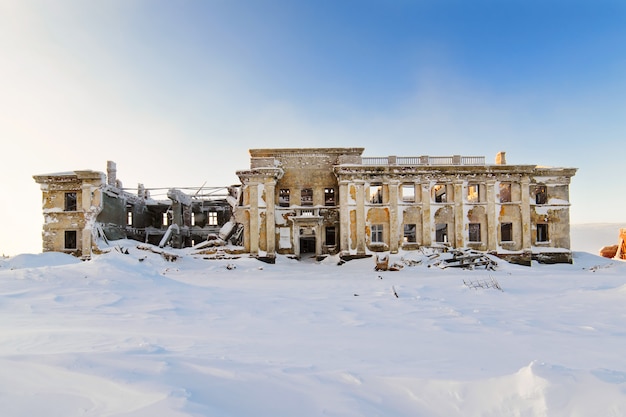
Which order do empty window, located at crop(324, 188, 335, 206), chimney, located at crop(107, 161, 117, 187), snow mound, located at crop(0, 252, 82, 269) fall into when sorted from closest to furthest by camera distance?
snow mound, located at crop(0, 252, 82, 269) < empty window, located at crop(324, 188, 335, 206) < chimney, located at crop(107, 161, 117, 187)

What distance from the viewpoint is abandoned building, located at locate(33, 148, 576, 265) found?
26469 mm

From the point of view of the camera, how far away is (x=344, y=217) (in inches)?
1039

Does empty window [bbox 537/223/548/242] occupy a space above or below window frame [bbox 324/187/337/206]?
below

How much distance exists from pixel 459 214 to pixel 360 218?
7.66 m

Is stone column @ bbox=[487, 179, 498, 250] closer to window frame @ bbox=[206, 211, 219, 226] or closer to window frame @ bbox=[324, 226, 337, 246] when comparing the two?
window frame @ bbox=[324, 226, 337, 246]

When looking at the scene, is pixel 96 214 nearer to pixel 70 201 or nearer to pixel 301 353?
pixel 70 201

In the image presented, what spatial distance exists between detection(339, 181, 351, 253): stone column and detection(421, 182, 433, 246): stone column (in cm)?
580

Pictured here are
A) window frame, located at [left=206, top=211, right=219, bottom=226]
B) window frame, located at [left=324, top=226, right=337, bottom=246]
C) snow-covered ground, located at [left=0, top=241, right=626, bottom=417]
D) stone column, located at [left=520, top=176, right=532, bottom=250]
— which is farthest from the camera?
window frame, located at [left=206, top=211, right=219, bottom=226]

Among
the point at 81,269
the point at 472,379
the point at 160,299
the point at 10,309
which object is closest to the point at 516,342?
the point at 472,379

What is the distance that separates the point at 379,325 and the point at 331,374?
3.15 m

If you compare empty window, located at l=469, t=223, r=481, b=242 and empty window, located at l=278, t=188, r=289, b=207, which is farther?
empty window, located at l=278, t=188, r=289, b=207

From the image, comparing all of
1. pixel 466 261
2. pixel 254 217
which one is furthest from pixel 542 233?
pixel 254 217

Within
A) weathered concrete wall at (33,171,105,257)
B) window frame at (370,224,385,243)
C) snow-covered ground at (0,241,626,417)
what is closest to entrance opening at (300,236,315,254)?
window frame at (370,224,385,243)

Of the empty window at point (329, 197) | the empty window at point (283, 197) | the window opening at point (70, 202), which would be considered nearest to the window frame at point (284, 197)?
the empty window at point (283, 197)
